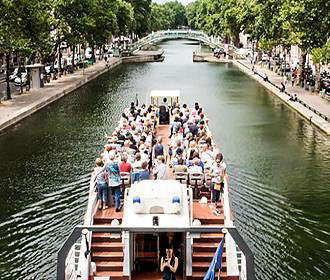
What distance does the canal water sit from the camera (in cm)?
1955

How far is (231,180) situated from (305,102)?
70.9ft

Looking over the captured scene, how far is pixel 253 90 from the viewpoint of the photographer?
59344mm

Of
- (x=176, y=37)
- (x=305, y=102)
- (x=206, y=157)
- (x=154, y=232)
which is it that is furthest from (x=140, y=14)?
(x=154, y=232)

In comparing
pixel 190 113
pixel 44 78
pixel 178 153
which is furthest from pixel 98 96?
pixel 178 153

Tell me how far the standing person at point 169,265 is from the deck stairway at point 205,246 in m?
0.95

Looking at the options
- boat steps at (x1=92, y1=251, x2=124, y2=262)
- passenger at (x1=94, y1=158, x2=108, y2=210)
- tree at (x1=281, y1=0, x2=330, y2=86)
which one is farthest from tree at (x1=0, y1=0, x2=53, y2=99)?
boat steps at (x1=92, y1=251, x2=124, y2=262)

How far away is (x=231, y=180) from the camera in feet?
89.4

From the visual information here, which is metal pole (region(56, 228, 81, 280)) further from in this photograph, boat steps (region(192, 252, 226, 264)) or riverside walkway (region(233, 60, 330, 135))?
riverside walkway (region(233, 60, 330, 135))

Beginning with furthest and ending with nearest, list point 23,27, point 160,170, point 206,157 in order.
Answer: point 23,27 < point 206,157 < point 160,170

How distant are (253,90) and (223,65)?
32.9 meters

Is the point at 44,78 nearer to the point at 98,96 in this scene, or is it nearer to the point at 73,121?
the point at 98,96

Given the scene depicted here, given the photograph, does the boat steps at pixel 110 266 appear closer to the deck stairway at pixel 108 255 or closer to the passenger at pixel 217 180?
the deck stairway at pixel 108 255

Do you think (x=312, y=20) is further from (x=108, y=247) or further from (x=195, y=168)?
(x=108, y=247)

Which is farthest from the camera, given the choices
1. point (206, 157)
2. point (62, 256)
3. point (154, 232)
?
point (206, 157)
